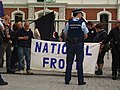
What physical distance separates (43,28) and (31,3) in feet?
87.6

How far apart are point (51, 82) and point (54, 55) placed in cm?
172

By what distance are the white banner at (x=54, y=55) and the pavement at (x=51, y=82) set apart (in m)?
0.31

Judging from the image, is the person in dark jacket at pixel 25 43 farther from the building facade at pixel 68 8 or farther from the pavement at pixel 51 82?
the building facade at pixel 68 8

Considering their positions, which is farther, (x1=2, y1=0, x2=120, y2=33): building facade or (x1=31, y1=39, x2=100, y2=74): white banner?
(x1=2, y1=0, x2=120, y2=33): building facade

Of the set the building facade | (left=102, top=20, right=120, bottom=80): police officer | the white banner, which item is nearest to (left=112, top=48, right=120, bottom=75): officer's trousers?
(left=102, top=20, right=120, bottom=80): police officer

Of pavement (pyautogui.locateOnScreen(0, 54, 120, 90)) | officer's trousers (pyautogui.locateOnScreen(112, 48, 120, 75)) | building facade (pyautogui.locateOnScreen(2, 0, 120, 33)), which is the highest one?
building facade (pyautogui.locateOnScreen(2, 0, 120, 33))

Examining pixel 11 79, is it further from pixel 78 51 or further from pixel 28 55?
pixel 78 51


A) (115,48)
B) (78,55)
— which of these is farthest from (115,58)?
(78,55)

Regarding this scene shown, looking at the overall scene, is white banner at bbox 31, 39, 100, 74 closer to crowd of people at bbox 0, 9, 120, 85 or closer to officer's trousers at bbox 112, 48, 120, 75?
crowd of people at bbox 0, 9, 120, 85

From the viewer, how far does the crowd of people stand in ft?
33.3

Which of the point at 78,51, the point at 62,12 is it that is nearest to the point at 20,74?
the point at 78,51

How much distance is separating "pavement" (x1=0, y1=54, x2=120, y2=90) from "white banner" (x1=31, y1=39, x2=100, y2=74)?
1.03 feet

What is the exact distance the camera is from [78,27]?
10078 millimetres

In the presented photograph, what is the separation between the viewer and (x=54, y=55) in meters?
12.2
